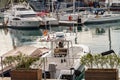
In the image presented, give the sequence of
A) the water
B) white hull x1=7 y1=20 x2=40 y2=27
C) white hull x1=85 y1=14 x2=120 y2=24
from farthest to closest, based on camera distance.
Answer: white hull x1=85 y1=14 x2=120 y2=24 → white hull x1=7 y1=20 x2=40 y2=27 → the water

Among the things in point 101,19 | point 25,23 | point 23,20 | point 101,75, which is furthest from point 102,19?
point 101,75

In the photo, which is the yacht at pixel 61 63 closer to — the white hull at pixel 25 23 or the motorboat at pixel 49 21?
the white hull at pixel 25 23

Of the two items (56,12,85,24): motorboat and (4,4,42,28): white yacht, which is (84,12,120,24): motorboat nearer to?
(56,12,85,24): motorboat

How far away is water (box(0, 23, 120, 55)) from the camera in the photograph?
151ft

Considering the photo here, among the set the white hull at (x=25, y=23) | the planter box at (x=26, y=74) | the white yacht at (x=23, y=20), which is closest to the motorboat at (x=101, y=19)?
the white yacht at (x=23, y=20)

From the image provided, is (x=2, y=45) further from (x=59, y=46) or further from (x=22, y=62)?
(x=22, y=62)

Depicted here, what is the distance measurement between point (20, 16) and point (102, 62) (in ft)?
169

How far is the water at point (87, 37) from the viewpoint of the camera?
4588cm

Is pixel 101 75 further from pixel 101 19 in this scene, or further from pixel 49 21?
pixel 101 19

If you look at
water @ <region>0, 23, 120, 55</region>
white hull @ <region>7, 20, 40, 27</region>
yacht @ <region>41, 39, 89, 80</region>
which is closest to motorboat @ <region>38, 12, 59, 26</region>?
water @ <region>0, 23, 120, 55</region>

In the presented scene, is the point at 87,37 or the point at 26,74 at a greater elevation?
the point at 26,74

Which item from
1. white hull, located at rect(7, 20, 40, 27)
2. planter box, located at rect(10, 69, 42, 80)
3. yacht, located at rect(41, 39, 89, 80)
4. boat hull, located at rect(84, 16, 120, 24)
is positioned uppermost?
planter box, located at rect(10, 69, 42, 80)

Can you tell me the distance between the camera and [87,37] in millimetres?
55312

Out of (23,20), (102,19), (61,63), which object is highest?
(61,63)
